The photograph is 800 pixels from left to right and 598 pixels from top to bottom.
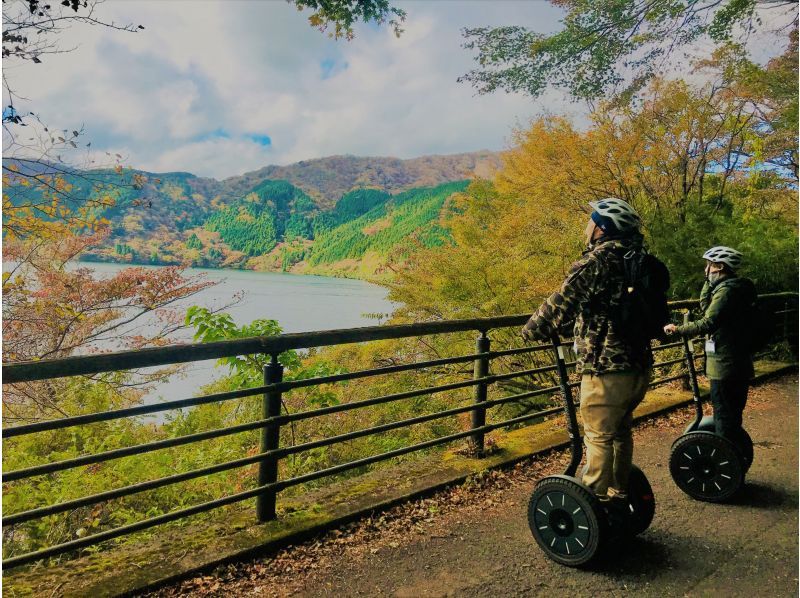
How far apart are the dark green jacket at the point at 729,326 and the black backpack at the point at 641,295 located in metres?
1.07

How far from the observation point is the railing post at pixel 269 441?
10.8ft

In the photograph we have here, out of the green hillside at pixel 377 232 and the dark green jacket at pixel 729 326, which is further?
the green hillside at pixel 377 232

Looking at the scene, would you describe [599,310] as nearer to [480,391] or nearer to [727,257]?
[727,257]

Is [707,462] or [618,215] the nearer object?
[618,215]

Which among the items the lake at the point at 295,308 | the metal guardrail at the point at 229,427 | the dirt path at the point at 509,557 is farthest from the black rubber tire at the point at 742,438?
the lake at the point at 295,308

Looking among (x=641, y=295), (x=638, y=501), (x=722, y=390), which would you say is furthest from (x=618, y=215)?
(x=722, y=390)

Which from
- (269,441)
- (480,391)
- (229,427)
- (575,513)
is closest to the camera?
(575,513)

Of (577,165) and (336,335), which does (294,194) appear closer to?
(577,165)

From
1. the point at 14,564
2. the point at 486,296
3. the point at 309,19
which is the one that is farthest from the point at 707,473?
the point at 486,296

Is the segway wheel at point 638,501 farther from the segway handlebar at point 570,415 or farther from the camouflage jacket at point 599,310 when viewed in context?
the camouflage jacket at point 599,310

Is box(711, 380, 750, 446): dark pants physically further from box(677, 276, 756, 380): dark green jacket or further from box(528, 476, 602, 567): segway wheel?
box(528, 476, 602, 567): segway wheel

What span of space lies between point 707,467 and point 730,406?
1.56 feet

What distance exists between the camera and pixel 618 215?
2.68 meters

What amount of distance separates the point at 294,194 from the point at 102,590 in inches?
3855
